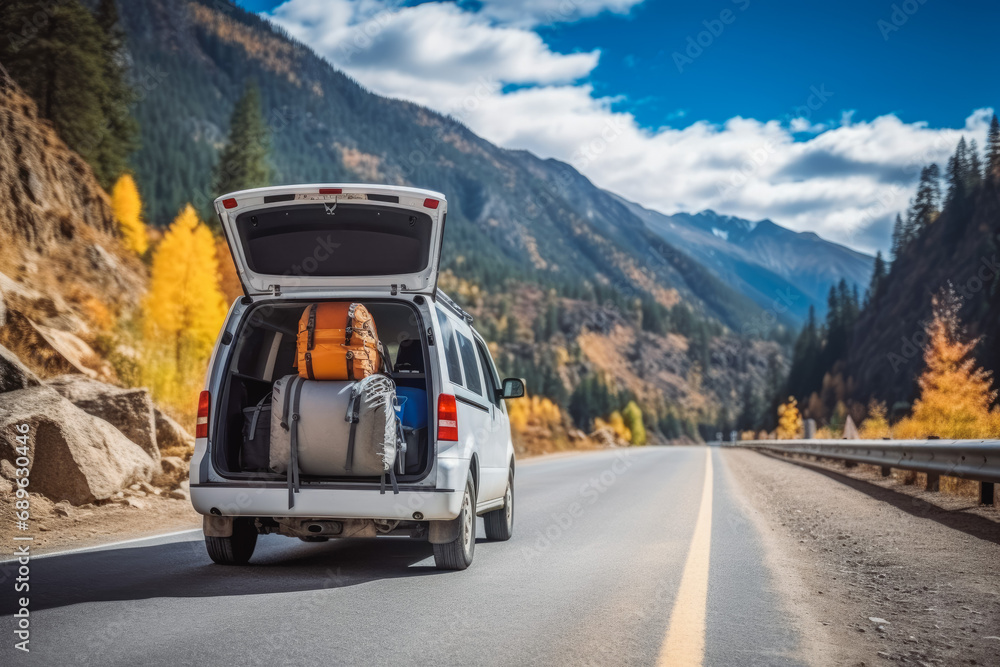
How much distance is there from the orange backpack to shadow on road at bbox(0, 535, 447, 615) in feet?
5.09

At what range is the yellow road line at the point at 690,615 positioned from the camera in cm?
396

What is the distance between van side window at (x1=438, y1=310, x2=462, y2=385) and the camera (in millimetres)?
6586

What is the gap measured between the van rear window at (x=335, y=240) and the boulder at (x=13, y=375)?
4.70m

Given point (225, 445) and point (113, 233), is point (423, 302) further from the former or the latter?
point (113, 233)

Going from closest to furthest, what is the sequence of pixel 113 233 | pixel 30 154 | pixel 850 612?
pixel 850 612
pixel 30 154
pixel 113 233

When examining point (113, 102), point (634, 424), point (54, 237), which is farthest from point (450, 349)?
point (634, 424)

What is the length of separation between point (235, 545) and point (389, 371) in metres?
1.90

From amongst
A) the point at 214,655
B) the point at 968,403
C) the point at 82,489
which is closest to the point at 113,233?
the point at 82,489

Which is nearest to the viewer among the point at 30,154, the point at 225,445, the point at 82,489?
the point at 225,445

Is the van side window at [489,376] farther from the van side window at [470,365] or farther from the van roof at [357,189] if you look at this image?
the van roof at [357,189]

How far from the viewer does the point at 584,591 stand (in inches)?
219

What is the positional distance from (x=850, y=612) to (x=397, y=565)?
3.59 metres

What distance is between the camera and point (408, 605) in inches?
203

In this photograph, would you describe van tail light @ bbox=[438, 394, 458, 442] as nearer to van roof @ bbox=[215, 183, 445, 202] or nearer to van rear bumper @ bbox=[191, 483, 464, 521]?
van rear bumper @ bbox=[191, 483, 464, 521]
